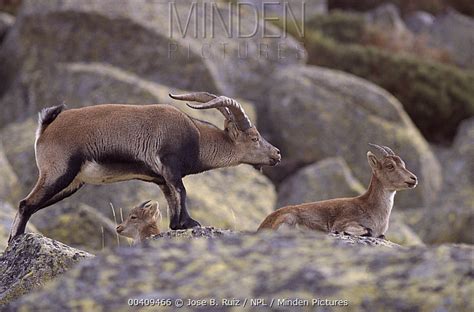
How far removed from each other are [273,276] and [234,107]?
6.03 metres

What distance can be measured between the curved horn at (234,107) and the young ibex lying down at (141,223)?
1.31m

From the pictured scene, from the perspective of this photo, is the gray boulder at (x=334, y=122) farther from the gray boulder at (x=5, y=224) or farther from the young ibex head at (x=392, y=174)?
the gray boulder at (x=5, y=224)

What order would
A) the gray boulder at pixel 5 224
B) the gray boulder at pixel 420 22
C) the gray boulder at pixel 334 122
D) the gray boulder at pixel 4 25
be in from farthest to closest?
the gray boulder at pixel 420 22 < the gray boulder at pixel 4 25 < the gray boulder at pixel 334 122 < the gray boulder at pixel 5 224

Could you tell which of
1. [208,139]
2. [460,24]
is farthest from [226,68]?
[460,24]

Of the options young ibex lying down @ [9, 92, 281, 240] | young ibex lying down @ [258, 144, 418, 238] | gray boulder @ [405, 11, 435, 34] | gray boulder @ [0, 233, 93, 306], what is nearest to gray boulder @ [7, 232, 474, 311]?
gray boulder @ [0, 233, 93, 306]

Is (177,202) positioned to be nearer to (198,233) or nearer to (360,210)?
(198,233)

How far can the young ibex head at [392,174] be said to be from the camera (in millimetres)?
11805

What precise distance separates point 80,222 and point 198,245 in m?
7.85

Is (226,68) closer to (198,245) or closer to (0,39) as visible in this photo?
(0,39)

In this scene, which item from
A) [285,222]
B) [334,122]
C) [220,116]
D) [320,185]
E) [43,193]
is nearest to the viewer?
[43,193]

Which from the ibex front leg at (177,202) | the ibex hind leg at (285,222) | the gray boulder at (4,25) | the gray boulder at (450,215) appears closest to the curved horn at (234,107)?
the ibex front leg at (177,202)

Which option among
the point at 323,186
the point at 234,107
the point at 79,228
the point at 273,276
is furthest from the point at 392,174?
the point at 323,186

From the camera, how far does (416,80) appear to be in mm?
32500

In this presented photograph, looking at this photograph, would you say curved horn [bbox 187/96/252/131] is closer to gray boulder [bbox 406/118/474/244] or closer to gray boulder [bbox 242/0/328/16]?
gray boulder [bbox 406/118/474/244]
